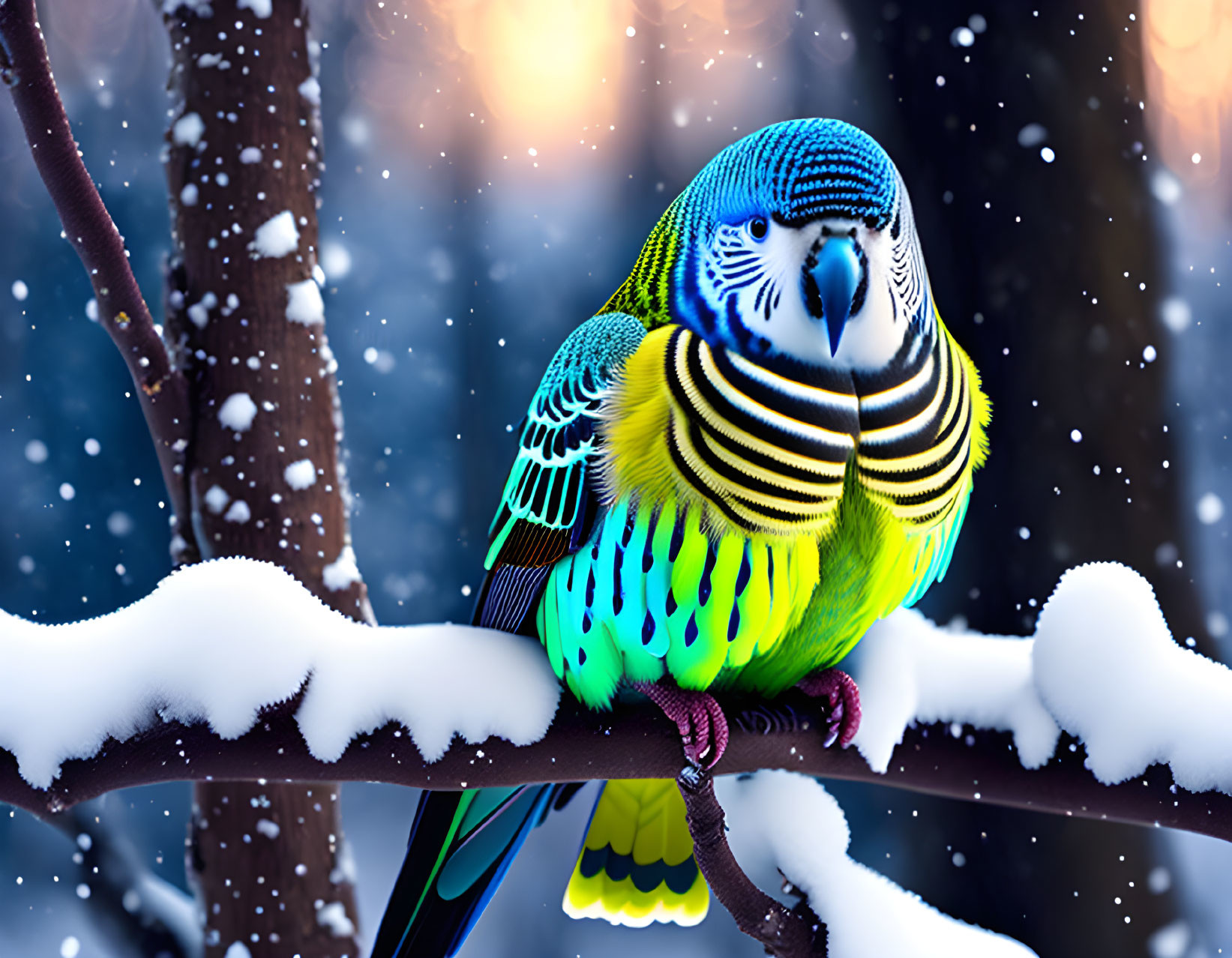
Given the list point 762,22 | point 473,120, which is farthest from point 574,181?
point 762,22

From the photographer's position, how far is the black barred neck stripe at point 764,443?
685 millimetres

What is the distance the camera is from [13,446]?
1841 mm

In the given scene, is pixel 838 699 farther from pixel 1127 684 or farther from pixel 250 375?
pixel 250 375

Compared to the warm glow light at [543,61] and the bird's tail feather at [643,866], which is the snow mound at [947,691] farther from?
the warm glow light at [543,61]

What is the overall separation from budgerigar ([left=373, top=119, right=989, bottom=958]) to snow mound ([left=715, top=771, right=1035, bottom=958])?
0.33 feet

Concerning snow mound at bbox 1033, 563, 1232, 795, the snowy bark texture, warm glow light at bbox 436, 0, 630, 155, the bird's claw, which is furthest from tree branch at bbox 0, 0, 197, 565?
warm glow light at bbox 436, 0, 630, 155

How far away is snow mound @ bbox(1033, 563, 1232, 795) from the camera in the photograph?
0.70 metres

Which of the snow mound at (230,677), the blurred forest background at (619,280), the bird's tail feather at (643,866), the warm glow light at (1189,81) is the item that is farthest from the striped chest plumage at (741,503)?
the warm glow light at (1189,81)

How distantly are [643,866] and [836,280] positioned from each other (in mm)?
576

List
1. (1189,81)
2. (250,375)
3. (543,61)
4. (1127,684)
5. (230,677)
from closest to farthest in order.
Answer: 1. (230,677)
2. (1127,684)
3. (250,375)
4. (1189,81)
5. (543,61)

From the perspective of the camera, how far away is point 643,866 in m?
0.94

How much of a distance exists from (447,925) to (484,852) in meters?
0.06

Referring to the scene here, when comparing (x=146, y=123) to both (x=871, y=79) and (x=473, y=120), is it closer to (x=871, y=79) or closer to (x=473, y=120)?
(x=473, y=120)

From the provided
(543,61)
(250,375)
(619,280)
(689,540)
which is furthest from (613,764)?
(543,61)
